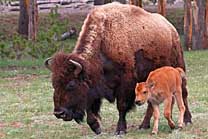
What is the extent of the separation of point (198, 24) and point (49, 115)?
18.8m

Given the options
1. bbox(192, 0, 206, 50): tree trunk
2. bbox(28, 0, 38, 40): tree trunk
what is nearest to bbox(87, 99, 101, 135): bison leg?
bbox(28, 0, 38, 40): tree trunk

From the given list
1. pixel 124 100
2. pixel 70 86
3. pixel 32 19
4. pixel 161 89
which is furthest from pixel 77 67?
pixel 32 19

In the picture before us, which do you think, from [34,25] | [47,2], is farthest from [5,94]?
[47,2]

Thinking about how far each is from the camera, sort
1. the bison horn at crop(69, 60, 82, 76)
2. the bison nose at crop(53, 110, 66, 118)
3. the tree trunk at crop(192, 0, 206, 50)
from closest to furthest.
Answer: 1. the bison nose at crop(53, 110, 66, 118)
2. the bison horn at crop(69, 60, 82, 76)
3. the tree trunk at crop(192, 0, 206, 50)

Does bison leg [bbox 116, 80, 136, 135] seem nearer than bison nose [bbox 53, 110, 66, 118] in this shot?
No

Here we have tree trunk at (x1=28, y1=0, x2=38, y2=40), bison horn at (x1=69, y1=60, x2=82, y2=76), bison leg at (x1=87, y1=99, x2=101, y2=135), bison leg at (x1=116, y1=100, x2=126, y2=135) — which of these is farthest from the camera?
tree trunk at (x1=28, y1=0, x2=38, y2=40)

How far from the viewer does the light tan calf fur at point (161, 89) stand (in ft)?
35.8

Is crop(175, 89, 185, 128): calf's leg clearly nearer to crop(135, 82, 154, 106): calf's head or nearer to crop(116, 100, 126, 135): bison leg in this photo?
crop(135, 82, 154, 106): calf's head

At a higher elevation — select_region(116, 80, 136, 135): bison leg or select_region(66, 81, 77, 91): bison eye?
select_region(66, 81, 77, 91): bison eye

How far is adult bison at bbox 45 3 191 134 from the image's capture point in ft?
35.7

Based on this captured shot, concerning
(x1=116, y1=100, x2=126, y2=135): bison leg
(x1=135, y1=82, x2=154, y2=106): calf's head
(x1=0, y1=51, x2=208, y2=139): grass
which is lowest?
(x1=0, y1=51, x2=208, y2=139): grass

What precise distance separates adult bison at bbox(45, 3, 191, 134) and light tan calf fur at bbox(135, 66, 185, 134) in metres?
0.52

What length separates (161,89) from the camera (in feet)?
36.2

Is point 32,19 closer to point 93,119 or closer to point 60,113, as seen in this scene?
point 93,119
